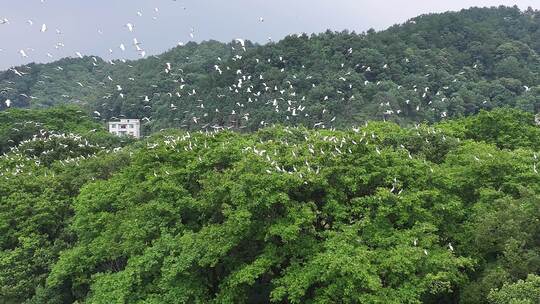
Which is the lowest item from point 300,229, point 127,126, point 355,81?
point 127,126

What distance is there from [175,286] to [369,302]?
701cm

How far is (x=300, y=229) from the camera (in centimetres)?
1655

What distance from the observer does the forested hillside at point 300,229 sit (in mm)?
15766

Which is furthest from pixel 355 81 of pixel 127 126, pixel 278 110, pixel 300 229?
pixel 300 229

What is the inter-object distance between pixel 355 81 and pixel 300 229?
59.7 meters

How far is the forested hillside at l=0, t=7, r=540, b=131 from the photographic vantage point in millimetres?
67875

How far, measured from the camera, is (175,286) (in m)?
18.0

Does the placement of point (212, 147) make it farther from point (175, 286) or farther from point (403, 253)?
point (403, 253)

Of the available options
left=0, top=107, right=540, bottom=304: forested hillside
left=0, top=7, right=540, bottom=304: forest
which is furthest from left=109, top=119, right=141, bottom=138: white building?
left=0, top=107, right=540, bottom=304: forested hillside

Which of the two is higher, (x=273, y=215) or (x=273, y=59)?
(x=273, y=59)

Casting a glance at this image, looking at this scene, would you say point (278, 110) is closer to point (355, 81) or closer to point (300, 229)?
point (355, 81)

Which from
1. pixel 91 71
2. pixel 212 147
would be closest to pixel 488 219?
pixel 212 147

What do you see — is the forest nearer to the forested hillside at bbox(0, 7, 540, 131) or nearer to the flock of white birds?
the flock of white birds

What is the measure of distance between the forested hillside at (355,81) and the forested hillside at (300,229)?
32.3 meters
